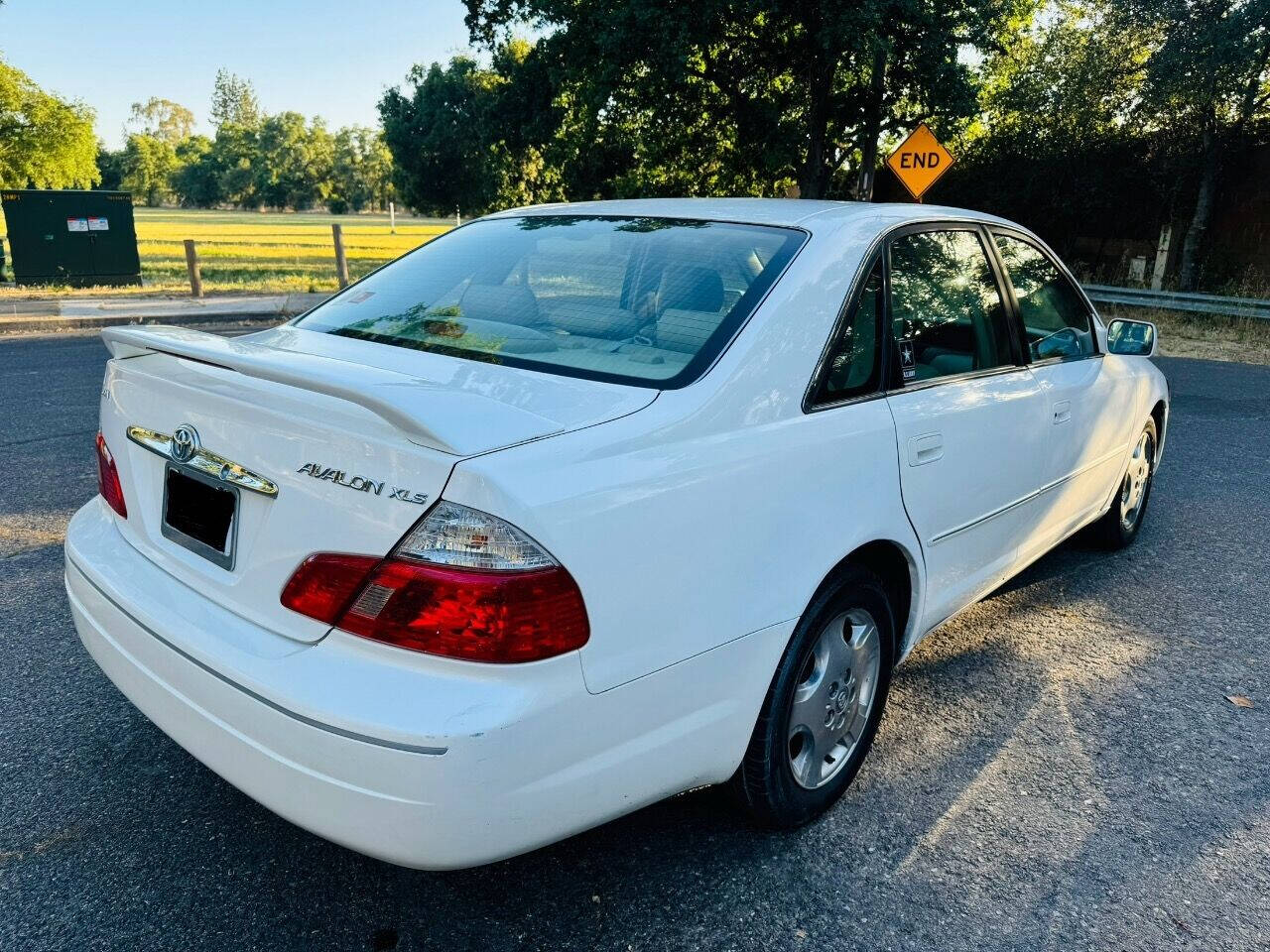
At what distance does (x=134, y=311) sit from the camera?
13648 mm

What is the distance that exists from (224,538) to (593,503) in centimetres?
86

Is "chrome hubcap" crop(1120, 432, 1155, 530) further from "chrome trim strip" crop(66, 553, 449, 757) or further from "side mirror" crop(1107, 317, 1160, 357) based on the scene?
"chrome trim strip" crop(66, 553, 449, 757)

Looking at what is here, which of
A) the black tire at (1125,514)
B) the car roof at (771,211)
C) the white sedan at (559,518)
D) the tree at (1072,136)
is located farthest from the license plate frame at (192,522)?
the tree at (1072,136)

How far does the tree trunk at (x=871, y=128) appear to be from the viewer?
1678 centimetres

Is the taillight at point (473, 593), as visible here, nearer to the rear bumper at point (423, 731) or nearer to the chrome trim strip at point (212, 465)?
the rear bumper at point (423, 731)

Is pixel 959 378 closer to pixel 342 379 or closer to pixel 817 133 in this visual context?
pixel 342 379

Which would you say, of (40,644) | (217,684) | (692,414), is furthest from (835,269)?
(40,644)

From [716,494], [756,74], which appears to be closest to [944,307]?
[716,494]

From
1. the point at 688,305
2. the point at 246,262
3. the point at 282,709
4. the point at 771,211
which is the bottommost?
the point at 246,262

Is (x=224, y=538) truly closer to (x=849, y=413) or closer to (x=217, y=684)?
(x=217, y=684)

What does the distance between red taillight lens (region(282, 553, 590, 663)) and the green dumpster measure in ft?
59.8

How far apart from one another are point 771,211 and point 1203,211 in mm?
17523

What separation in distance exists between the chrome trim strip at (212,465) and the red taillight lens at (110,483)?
8.1 inches

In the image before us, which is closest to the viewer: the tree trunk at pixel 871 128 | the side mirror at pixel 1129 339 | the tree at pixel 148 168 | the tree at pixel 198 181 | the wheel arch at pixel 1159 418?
the side mirror at pixel 1129 339
